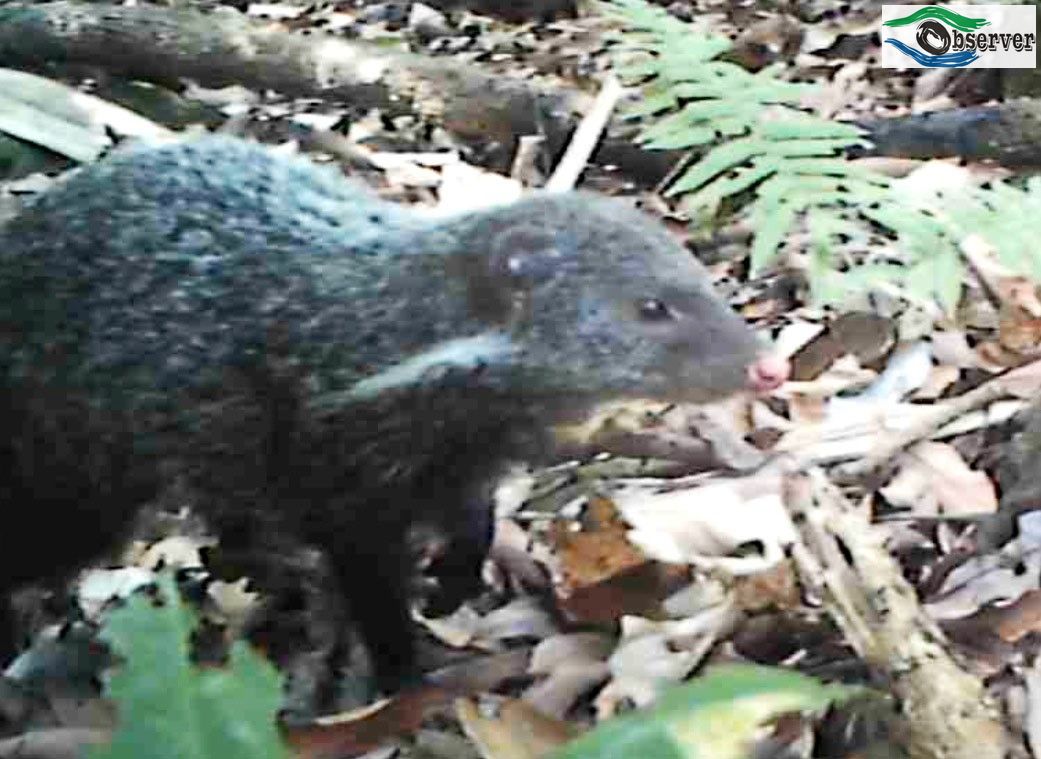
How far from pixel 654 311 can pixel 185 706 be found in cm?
143

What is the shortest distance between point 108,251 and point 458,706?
1.02 metres

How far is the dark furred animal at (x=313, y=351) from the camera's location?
322 cm

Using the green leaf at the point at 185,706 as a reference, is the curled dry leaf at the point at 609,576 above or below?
below

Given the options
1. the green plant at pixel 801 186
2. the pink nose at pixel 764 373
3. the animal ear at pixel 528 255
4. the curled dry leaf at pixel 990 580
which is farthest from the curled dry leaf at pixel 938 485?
the animal ear at pixel 528 255

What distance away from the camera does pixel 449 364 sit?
323 centimetres

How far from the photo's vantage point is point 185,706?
1.95m

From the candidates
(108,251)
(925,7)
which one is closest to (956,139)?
(925,7)

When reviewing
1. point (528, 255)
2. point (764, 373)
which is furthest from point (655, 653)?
point (528, 255)

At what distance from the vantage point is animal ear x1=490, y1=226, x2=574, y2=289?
10.5 feet

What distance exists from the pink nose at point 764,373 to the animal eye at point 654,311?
0.16m

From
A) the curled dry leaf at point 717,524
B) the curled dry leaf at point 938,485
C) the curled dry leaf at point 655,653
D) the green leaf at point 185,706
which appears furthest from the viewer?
the curled dry leaf at point 938,485

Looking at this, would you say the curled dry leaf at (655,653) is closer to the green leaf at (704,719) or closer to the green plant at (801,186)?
the green plant at (801,186)

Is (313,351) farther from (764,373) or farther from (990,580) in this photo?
(990,580)

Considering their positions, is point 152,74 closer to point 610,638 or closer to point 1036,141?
point 1036,141
